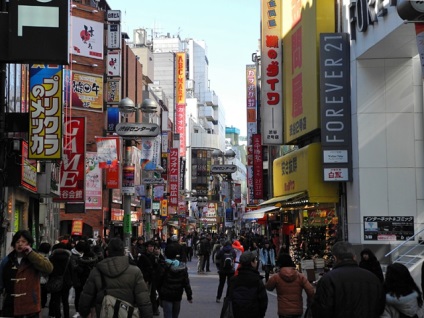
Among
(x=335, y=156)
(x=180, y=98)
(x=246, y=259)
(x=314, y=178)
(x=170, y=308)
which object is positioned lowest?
(x=170, y=308)

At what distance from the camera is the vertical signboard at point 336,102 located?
23.7 metres

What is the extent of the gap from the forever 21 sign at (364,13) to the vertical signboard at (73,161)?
10.4m

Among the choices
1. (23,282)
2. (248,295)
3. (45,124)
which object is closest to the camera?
(23,282)

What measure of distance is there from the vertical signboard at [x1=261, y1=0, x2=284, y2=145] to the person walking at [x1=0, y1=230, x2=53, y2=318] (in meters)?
23.6

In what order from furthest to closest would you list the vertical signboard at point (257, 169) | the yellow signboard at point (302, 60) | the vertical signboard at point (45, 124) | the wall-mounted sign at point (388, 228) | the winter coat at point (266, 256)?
the vertical signboard at point (257, 169)
the winter coat at point (266, 256)
the yellow signboard at point (302, 60)
the wall-mounted sign at point (388, 228)
the vertical signboard at point (45, 124)

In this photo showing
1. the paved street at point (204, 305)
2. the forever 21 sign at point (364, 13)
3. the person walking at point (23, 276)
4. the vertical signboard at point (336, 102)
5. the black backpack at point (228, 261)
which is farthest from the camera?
the vertical signboard at point (336, 102)

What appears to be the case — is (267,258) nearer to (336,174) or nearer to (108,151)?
(336,174)

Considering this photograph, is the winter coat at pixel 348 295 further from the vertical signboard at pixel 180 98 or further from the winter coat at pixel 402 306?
the vertical signboard at pixel 180 98

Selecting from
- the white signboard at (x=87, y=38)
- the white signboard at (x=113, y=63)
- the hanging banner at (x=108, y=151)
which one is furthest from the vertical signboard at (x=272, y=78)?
the white signboard at (x=87, y=38)

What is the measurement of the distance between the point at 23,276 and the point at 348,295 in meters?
3.93

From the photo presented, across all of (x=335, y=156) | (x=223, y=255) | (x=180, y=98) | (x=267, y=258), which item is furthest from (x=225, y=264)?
(x=180, y=98)

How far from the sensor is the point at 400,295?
809cm

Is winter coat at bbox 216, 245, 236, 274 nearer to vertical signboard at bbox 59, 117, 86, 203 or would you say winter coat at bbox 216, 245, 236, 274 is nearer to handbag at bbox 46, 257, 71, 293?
handbag at bbox 46, 257, 71, 293

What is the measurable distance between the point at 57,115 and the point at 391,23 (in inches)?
345
